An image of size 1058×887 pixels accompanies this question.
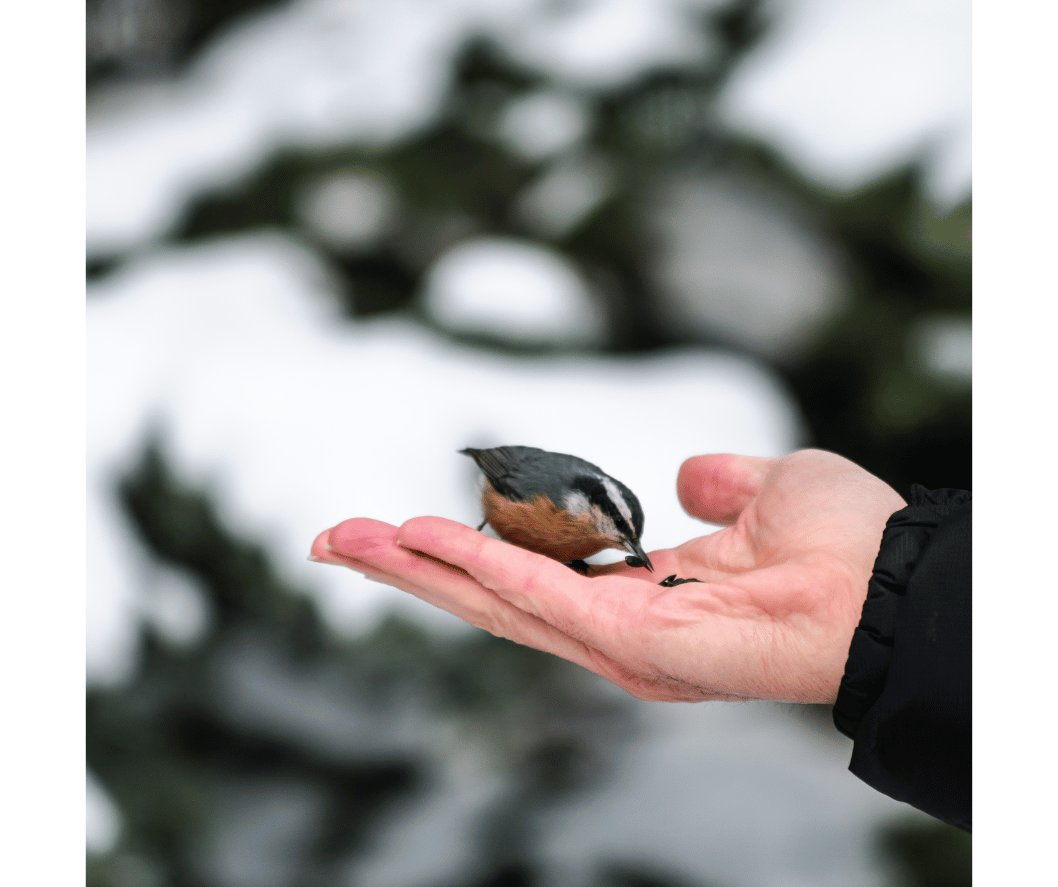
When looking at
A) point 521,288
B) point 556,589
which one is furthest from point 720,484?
point 521,288

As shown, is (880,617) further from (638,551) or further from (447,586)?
(447,586)

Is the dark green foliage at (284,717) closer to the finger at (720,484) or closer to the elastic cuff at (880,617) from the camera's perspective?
the finger at (720,484)

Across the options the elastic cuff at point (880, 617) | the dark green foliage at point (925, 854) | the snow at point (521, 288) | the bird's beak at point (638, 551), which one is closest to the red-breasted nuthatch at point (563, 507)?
the bird's beak at point (638, 551)

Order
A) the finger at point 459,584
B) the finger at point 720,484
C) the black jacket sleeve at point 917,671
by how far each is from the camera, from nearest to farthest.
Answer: the black jacket sleeve at point 917,671
the finger at point 459,584
the finger at point 720,484

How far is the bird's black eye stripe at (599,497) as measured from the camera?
72cm

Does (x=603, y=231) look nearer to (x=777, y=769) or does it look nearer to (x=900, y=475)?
(x=900, y=475)

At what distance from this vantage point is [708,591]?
0.63 m

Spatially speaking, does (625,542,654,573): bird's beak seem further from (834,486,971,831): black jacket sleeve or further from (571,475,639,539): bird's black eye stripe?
(834,486,971,831): black jacket sleeve

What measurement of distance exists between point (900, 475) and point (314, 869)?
4.26 ft

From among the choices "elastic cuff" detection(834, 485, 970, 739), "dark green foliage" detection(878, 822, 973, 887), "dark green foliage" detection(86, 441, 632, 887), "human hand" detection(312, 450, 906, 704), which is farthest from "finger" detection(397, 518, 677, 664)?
"dark green foliage" detection(878, 822, 973, 887)

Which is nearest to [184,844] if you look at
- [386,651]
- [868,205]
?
[386,651]

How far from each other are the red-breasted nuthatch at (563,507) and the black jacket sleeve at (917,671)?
228 mm

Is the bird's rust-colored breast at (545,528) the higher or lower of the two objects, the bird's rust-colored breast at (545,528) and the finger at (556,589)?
the higher

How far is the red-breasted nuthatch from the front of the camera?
718 mm
